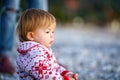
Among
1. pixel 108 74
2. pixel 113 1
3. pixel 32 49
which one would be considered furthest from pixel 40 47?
pixel 113 1

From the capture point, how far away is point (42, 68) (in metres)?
2.95

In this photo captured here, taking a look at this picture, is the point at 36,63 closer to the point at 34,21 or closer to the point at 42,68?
the point at 42,68

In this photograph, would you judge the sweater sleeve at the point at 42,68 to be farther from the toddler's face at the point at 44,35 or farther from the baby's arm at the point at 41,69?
the toddler's face at the point at 44,35

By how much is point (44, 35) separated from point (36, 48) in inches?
4.9

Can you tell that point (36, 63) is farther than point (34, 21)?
No

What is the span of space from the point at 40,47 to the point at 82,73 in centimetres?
198

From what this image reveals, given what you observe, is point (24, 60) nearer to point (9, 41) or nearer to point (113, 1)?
point (9, 41)

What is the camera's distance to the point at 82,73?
196 inches

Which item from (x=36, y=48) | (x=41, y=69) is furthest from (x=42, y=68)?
(x=36, y=48)

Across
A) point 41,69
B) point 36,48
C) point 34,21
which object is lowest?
point 41,69

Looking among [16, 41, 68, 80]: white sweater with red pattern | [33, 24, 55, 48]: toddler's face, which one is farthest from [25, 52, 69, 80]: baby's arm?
[33, 24, 55, 48]: toddler's face

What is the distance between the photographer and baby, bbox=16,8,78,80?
2.96 metres

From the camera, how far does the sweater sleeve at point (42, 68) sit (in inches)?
116

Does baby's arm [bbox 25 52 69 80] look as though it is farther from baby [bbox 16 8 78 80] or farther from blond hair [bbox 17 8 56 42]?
blond hair [bbox 17 8 56 42]
